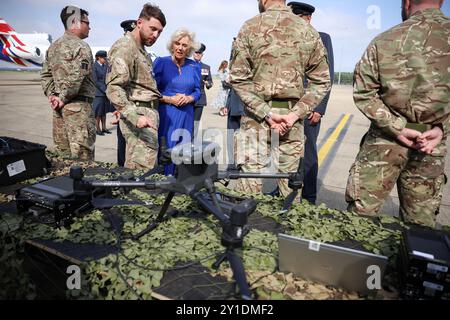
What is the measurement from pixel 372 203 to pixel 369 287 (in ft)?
3.42

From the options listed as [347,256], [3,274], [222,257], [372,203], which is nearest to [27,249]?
[3,274]

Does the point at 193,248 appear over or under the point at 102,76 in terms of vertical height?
under

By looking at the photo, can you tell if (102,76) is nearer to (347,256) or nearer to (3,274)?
(3,274)

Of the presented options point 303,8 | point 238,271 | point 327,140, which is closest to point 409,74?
point 238,271

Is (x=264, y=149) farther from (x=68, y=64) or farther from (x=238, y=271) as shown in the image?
(x=68, y=64)

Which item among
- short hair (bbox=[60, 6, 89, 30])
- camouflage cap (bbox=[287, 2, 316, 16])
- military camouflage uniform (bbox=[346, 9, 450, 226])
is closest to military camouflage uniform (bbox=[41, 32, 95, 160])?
short hair (bbox=[60, 6, 89, 30])

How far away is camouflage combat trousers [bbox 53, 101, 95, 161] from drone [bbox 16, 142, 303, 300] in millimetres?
1932

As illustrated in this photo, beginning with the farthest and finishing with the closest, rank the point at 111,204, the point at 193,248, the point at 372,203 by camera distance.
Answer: the point at 372,203, the point at 111,204, the point at 193,248

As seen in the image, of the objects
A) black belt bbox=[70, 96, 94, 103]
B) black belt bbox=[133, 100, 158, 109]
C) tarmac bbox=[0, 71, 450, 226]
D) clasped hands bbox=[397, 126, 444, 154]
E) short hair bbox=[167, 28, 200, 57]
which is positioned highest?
short hair bbox=[167, 28, 200, 57]

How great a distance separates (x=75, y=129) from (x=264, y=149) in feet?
8.62

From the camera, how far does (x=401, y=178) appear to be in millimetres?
2152

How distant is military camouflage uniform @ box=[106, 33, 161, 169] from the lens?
2.91 m

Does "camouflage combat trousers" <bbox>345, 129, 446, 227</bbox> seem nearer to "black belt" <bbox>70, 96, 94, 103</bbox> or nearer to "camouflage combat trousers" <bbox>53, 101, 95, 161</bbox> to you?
"camouflage combat trousers" <bbox>53, 101, 95, 161</bbox>
